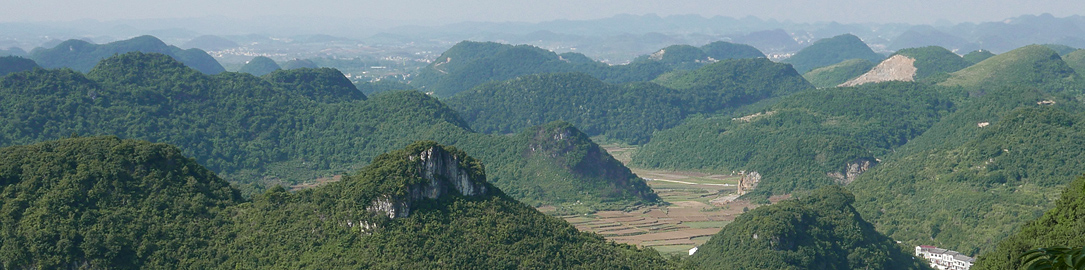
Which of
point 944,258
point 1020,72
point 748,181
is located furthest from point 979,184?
point 1020,72

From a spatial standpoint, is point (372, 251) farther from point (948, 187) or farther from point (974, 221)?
point (948, 187)

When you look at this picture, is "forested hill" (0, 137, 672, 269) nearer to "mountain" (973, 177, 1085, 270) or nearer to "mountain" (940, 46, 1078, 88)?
"mountain" (973, 177, 1085, 270)

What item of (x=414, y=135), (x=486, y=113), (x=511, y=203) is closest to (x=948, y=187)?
(x=511, y=203)

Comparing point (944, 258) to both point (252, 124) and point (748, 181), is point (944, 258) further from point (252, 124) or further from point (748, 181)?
point (252, 124)

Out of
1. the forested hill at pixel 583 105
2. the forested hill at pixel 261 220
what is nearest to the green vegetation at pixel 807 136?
the forested hill at pixel 583 105

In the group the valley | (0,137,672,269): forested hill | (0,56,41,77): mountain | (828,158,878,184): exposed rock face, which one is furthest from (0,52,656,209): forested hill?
(0,137,672,269): forested hill
